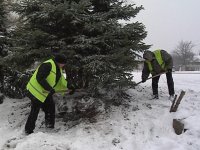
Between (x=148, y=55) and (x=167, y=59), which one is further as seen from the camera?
(x=167, y=59)

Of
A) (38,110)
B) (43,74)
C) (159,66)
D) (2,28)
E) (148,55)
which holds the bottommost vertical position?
(38,110)

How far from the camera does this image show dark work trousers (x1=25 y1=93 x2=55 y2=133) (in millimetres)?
7477

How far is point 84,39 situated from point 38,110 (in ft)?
6.77

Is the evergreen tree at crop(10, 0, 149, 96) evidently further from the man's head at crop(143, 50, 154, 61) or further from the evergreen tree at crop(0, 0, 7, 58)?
the evergreen tree at crop(0, 0, 7, 58)

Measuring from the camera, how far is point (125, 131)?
743cm

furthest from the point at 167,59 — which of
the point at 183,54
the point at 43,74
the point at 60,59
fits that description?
the point at 183,54

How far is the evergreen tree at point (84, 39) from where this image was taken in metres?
8.16

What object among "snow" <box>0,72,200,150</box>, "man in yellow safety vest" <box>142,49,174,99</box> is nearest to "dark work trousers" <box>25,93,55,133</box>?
"snow" <box>0,72,200,150</box>

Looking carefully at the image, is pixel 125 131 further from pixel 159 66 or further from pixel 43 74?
pixel 159 66

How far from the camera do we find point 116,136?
7219 millimetres

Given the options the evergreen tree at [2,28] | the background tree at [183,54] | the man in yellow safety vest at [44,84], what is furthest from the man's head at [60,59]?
the background tree at [183,54]

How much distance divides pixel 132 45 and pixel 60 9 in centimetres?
203

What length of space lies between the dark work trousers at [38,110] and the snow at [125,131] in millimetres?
226

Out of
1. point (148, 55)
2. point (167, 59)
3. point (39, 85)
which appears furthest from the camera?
point (167, 59)
